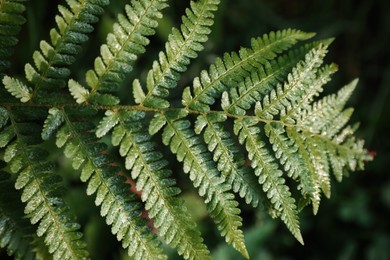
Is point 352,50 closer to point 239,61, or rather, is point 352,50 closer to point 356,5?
point 356,5

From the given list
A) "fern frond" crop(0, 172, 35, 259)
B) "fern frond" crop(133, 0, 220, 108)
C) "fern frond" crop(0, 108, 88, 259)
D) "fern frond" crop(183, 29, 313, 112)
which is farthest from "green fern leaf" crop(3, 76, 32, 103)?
"fern frond" crop(183, 29, 313, 112)

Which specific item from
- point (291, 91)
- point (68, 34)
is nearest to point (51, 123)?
point (68, 34)

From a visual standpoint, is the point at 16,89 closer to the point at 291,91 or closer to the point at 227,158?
the point at 227,158

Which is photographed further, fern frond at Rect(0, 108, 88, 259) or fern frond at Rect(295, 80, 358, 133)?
fern frond at Rect(295, 80, 358, 133)

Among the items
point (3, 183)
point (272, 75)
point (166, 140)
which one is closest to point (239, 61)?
point (272, 75)

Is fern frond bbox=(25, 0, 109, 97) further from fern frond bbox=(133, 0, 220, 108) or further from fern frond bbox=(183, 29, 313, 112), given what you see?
fern frond bbox=(183, 29, 313, 112)

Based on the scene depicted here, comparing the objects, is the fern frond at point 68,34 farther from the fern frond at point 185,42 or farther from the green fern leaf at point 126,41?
the fern frond at point 185,42
